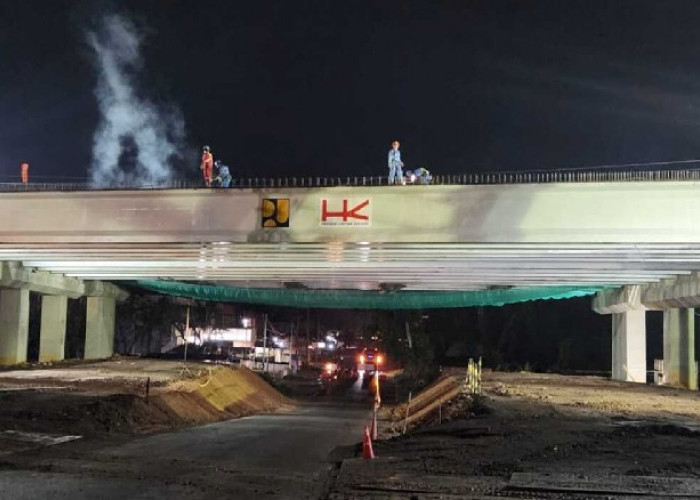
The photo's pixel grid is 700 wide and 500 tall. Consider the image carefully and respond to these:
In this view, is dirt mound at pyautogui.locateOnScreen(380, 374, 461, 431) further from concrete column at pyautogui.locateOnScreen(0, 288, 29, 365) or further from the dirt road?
concrete column at pyautogui.locateOnScreen(0, 288, 29, 365)

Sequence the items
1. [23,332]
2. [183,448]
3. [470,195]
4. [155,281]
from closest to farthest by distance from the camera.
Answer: [183,448]
[470,195]
[23,332]
[155,281]

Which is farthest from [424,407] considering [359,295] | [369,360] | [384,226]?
[369,360]

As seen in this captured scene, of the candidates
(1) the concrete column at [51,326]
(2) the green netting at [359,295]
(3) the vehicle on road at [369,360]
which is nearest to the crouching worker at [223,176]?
(2) the green netting at [359,295]

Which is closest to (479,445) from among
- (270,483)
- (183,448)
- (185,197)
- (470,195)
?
(270,483)

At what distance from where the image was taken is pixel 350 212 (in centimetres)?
2184

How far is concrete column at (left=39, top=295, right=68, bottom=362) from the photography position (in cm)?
4075

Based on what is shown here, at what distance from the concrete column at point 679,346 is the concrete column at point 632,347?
1.67 metres

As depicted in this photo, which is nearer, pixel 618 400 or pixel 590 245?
pixel 590 245

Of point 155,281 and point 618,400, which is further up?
point 155,281

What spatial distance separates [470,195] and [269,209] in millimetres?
6102

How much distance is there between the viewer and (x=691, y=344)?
38281mm

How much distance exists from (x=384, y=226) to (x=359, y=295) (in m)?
20.3

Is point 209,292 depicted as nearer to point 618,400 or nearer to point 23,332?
point 23,332

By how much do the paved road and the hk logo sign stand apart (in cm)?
693
